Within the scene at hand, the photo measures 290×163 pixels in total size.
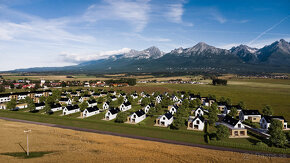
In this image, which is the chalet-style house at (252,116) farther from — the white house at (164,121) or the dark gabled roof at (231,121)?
the white house at (164,121)

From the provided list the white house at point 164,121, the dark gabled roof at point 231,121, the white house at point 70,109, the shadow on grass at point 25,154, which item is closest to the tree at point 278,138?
the dark gabled roof at point 231,121

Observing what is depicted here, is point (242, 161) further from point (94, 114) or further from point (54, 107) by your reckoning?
point (54, 107)

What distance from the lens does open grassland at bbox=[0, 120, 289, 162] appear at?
3225 centimetres

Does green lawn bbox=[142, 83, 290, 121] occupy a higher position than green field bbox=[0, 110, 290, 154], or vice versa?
green lawn bbox=[142, 83, 290, 121]

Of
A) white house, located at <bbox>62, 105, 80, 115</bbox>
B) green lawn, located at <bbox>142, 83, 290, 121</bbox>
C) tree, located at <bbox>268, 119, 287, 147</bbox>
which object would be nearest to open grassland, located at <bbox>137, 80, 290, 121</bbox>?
green lawn, located at <bbox>142, 83, 290, 121</bbox>

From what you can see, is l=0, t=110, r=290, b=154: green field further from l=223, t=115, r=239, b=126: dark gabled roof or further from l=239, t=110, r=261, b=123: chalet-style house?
l=239, t=110, r=261, b=123: chalet-style house

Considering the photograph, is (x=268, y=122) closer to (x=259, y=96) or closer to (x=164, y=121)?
(x=164, y=121)

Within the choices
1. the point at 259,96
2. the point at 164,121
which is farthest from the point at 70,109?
the point at 259,96

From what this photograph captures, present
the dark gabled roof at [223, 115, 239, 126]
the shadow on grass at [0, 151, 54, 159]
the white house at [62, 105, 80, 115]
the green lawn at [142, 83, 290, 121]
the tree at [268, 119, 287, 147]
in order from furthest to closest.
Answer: the green lawn at [142, 83, 290, 121] < the white house at [62, 105, 80, 115] < the dark gabled roof at [223, 115, 239, 126] < the tree at [268, 119, 287, 147] < the shadow on grass at [0, 151, 54, 159]

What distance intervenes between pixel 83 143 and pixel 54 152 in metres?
6.19

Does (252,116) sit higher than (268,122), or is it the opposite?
(268,122)

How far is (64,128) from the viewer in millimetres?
50562

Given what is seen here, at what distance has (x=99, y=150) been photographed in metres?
35.9

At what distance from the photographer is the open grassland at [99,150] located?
1270 inches
